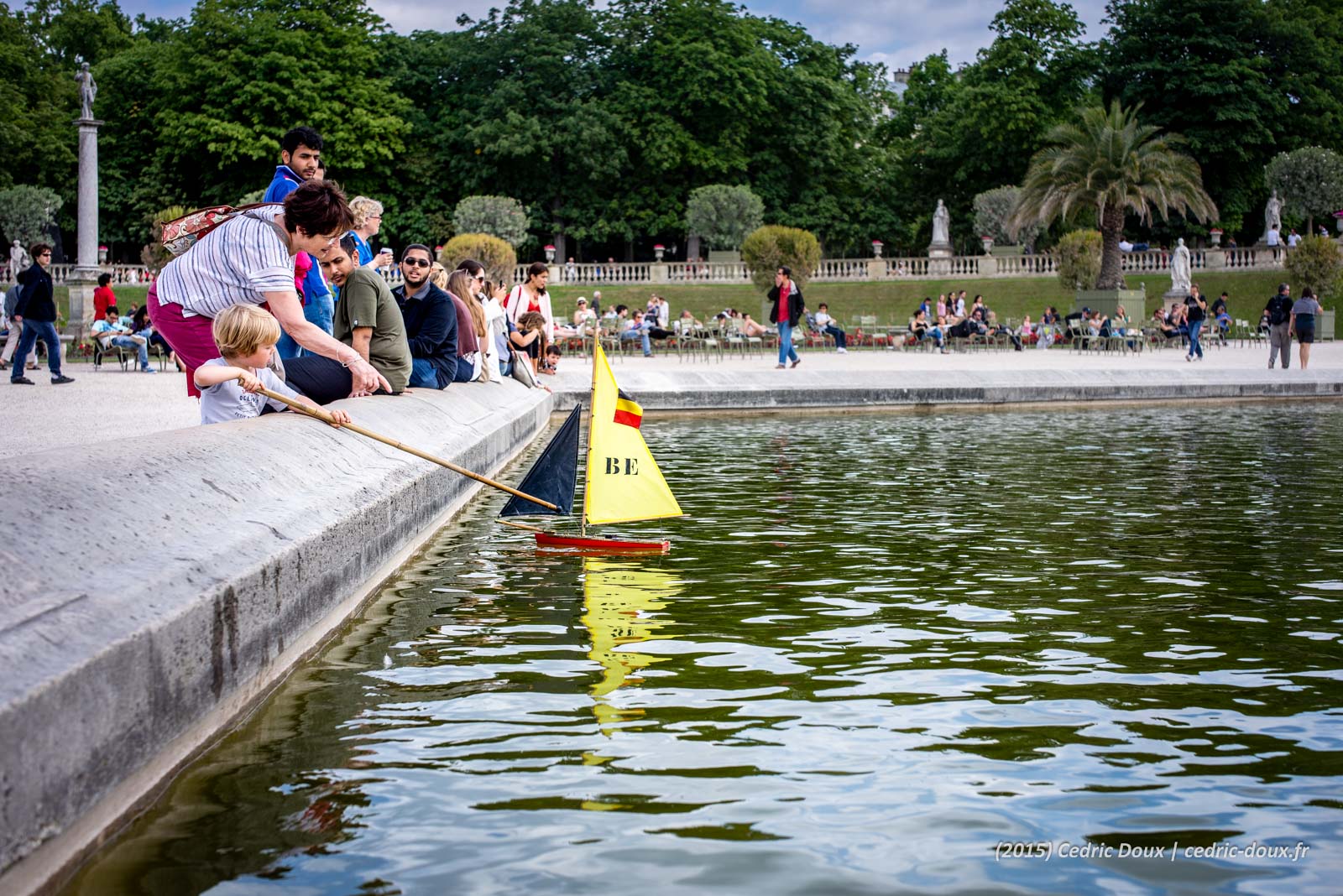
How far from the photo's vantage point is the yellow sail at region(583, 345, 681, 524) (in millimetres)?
7750

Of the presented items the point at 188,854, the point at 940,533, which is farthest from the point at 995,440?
the point at 188,854

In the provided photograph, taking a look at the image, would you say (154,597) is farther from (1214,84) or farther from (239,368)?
(1214,84)

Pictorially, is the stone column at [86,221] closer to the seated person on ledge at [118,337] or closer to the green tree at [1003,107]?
the seated person on ledge at [118,337]

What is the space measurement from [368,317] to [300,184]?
1.25 metres

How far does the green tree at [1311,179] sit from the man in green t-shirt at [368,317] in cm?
4896

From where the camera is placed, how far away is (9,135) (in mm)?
53938

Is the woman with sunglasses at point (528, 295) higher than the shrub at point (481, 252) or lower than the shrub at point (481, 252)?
lower

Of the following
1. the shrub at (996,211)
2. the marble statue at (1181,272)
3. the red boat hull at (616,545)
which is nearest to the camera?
the red boat hull at (616,545)

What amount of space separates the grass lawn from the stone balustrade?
29.6 inches

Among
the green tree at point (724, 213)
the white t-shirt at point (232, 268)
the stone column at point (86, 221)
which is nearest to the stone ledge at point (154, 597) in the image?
the white t-shirt at point (232, 268)

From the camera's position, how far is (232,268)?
663 centimetres

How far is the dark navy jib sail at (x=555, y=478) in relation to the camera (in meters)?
8.10

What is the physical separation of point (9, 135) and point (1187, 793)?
189ft

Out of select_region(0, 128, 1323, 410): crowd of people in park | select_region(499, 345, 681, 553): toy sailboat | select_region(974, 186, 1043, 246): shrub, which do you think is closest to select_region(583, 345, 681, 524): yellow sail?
select_region(499, 345, 681, 553): toy sailboat
